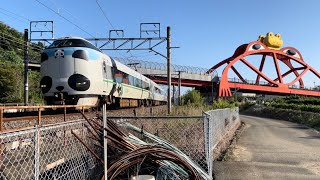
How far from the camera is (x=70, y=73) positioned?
57.2 ft

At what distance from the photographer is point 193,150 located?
8.24 m

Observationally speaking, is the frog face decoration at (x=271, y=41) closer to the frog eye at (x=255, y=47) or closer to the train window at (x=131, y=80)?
the frog eye at (x=255, y=47)

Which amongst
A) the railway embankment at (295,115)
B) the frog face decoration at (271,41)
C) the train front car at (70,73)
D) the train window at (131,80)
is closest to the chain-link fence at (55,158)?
the train front car at (70,73)

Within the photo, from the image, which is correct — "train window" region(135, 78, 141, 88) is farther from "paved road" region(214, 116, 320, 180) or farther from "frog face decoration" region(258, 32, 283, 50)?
"frog face decoration" region(258, 32, 283, 50)

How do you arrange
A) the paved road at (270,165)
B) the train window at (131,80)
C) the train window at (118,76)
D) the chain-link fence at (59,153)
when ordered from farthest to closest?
the train window at (131,80) → the train window at (118,76) → the paved road at (270,165) → the chain-link fence at (59,153)

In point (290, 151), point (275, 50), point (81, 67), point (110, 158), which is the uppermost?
point (275, 50)

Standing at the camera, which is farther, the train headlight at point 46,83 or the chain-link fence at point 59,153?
the train headlight at point 46,83

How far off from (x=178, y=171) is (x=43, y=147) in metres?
2.14

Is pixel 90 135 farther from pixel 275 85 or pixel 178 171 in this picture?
pixel 275 85

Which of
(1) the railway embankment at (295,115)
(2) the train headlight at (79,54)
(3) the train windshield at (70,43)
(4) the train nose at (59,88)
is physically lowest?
(1) the railway embankment at (295,115)

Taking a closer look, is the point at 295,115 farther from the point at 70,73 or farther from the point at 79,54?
the point at 70,73

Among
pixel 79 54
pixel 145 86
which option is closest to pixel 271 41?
pixel 145 86

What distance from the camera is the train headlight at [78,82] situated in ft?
57.1

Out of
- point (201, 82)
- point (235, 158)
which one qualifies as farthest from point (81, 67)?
point (201, 82)
